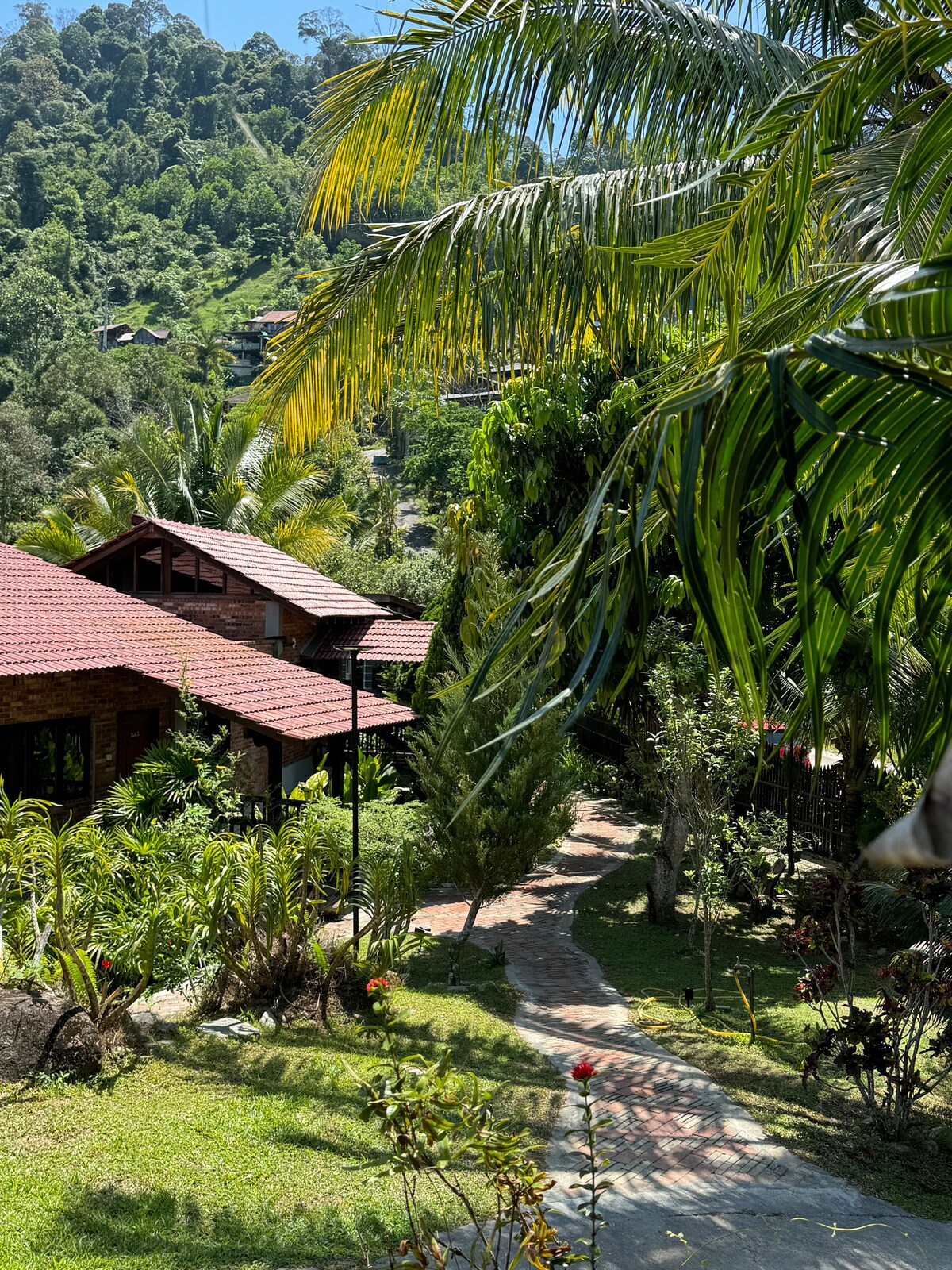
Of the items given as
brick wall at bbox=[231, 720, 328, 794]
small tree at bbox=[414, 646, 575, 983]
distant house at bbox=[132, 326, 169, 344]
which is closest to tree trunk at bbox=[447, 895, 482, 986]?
small tree at bbox=[414, 646, 575, 983]

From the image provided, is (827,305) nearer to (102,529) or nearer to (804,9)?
(804,9)

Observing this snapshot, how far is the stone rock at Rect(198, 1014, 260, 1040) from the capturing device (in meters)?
8.60

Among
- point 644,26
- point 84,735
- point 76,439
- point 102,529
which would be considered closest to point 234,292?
point 76,439

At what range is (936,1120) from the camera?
780 centimetres

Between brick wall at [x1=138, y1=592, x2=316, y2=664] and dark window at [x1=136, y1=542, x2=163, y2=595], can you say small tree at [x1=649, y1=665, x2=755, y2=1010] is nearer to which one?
brick wall at [x1=138, y1=592, x2=316, y2=664]

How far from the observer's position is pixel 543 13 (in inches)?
214

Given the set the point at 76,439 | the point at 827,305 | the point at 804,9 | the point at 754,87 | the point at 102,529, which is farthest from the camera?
the point at 76,439

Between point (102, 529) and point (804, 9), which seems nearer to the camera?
point (804, 9)

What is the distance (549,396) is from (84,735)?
25.1ft

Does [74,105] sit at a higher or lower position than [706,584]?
higher

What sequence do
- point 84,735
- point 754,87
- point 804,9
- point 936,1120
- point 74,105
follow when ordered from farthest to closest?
1. point 74,105
2. point 84,735
3. point 936,1120
4. point 804,9
5. point 754,87

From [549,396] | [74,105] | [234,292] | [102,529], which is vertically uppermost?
[74,105]

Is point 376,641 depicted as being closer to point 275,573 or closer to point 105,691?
point 275,573

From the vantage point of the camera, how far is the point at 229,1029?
28.5 feet
